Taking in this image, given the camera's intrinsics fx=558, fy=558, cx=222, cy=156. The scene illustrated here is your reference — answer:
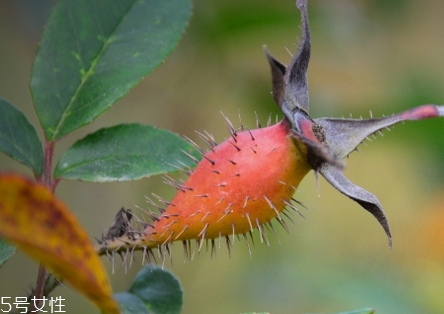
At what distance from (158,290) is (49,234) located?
527 millimetres

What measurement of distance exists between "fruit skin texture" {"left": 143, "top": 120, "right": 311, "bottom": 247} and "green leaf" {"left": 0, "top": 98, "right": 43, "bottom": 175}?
0.87ft

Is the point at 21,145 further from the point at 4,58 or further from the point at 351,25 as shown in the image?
the point at 4,58

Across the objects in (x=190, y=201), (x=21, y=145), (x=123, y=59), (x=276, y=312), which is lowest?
(x=276, y=312)

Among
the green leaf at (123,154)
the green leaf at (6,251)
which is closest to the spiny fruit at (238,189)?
the green leaf at (123,154)

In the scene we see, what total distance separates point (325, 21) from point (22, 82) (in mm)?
1717

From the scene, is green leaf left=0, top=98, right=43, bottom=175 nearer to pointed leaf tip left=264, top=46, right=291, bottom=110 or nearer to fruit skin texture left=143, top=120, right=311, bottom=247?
fruit skin texture left=143, top=120, right=311, bottom=247

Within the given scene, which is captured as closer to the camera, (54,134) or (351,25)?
(54,134)

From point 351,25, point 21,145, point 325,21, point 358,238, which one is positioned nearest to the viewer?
point 21,145

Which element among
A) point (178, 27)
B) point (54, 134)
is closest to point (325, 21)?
point (178, 27)

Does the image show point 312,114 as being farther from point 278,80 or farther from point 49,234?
point 49,234

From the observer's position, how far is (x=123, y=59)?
108 cm

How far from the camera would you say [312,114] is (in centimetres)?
224

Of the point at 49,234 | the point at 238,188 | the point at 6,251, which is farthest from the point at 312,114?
the point at 49,234

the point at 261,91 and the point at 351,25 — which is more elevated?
the point at 351,25
